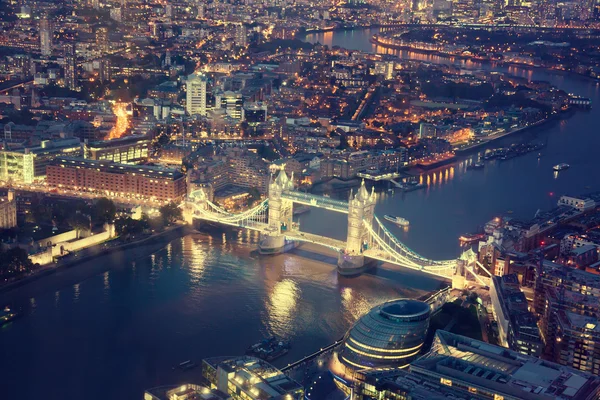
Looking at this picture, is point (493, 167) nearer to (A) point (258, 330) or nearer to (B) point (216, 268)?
(B) point (216, 268)

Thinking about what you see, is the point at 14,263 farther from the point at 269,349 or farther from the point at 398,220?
the point at 398,220

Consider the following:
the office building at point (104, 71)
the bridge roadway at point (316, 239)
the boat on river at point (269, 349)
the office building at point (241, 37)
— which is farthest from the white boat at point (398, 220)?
the office building at point (241, 37)

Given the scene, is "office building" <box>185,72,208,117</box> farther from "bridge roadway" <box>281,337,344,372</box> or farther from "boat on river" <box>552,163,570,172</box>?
"bridge roadway" <box>281,337,344,372</box>

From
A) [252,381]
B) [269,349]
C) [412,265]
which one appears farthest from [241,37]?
[252,381]

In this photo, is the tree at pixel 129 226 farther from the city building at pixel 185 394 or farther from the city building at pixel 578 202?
the city building at pixel 578 202

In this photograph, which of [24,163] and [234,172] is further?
[234,172]

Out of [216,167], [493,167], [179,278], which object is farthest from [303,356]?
[493,167]

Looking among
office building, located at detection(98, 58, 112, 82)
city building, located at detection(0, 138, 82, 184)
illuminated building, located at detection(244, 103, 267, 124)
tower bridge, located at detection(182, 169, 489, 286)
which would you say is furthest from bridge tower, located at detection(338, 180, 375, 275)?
office building, located at detection(98, 58, 112, 82)

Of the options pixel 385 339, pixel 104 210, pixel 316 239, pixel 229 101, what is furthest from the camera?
pixel 229 101
